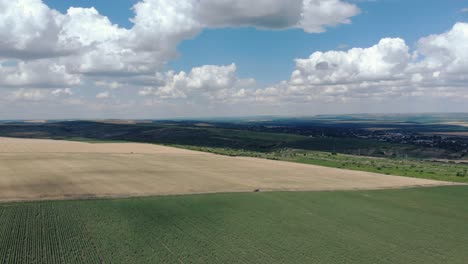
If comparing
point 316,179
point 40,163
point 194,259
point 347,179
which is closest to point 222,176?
point 316,179

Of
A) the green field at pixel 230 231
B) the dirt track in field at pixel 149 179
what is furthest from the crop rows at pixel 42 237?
the dirt track in field at pixel 149 179

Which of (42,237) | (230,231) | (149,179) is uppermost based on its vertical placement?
(42,237)

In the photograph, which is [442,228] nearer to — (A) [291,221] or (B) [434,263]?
(B) [434,263]

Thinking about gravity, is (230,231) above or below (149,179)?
below

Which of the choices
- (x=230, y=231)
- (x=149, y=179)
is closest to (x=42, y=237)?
(x=230, y=231)

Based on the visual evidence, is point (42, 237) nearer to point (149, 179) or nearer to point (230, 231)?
point (230, 231)

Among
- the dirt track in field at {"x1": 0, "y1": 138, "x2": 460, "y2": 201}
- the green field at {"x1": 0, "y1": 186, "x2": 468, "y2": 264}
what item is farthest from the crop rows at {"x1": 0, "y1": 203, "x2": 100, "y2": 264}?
the dirt track in field at {"x1": 0, "y1": 138, "x2": 460, "y2": 201}

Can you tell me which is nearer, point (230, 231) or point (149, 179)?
point (230, 231)

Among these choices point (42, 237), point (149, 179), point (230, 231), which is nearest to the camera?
point (42, 237)
